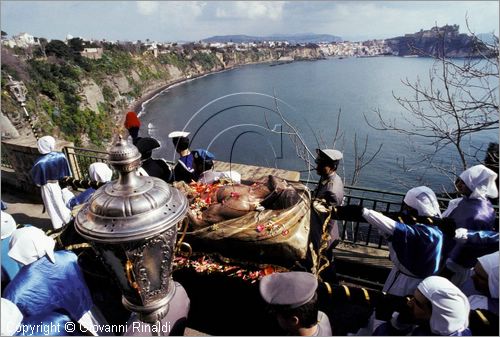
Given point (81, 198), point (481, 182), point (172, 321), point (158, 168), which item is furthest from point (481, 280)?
point (81, 198)

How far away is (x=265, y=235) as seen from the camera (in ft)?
11.4

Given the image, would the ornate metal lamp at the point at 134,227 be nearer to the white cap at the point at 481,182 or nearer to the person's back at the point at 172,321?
the person's back at the point at 172,321

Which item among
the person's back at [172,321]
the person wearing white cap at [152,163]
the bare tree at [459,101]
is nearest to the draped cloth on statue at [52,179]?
the person wearing white cap at [152,163]

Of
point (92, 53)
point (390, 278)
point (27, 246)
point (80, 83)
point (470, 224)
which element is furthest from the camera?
point (92, 53)

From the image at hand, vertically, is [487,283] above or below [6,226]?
below

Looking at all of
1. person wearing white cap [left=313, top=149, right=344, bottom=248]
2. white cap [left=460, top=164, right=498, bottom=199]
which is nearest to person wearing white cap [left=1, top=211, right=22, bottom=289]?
person wearing white cap [left=313, top=149, right=344, bottom=248]

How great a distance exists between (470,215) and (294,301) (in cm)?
259

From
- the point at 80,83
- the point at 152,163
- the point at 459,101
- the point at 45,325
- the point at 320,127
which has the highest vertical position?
the point at 459,101

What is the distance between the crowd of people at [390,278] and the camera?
247 cm

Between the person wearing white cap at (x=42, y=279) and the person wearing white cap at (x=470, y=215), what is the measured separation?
4002 mm

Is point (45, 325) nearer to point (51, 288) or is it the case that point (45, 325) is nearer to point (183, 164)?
point (51, 288)

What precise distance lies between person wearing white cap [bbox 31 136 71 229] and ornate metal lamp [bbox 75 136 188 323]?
4677mm

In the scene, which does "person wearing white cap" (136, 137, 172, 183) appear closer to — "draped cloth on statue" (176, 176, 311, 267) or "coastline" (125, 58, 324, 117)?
"draped cloth on statue" (176, 176, 311, 267)

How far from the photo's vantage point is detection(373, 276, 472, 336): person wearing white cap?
2.41m
